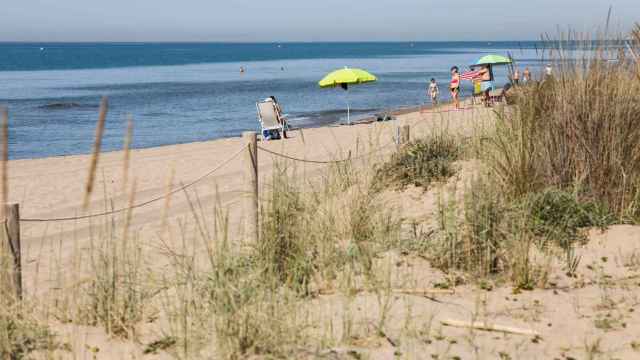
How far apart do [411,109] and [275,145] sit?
12.4 m

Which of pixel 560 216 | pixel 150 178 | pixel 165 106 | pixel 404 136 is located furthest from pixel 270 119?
pixel 165 106

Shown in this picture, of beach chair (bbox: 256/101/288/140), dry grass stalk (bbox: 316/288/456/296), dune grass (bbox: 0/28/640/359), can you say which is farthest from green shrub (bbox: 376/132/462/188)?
beach chair (bbox: 256/101/288/140)

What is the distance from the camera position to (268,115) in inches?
753

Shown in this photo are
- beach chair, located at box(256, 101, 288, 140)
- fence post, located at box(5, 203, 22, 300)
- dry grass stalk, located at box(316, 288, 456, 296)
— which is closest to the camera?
fence post, located at box(5, 203, 22, 300)

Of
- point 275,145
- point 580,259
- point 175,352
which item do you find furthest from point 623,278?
point 275,145

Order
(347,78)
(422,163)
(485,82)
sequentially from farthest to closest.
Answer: (485,82), (347,78), (422,163)

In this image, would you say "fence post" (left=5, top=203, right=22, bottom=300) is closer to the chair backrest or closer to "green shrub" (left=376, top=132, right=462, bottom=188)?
"green shrub" (left=376, top=132, right=462, bottom=188)

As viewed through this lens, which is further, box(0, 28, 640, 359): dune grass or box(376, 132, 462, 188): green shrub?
box(376, 132, 462, 188): green shrub

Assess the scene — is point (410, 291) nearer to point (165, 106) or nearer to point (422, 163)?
point (422, 163)

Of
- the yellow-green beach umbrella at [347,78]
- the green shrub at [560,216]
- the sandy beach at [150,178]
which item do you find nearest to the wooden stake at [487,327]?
the green shrub at [560,216]

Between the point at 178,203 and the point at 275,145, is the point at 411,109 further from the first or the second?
the point at 178,203

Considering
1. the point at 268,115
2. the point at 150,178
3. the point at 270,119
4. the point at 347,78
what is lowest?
the point at 150,178

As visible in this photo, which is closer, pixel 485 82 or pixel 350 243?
pixel 350 243

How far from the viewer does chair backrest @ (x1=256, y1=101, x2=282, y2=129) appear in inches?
750
